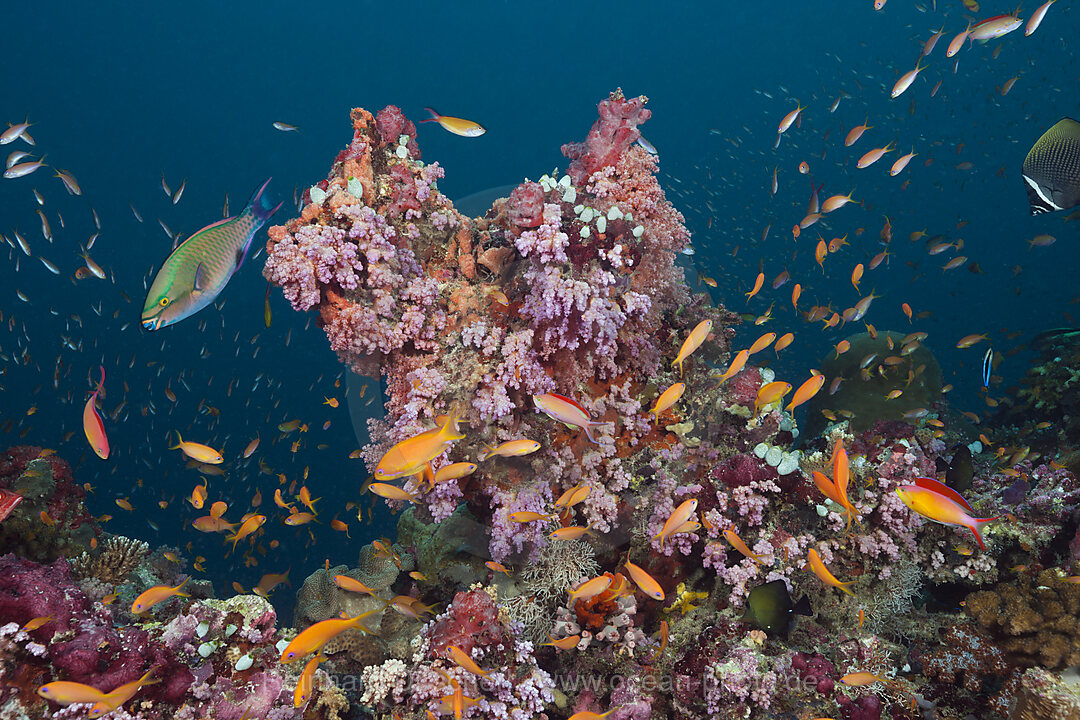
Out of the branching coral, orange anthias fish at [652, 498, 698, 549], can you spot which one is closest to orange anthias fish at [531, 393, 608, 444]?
orange anthias fish at [652, 498, 698, 549]

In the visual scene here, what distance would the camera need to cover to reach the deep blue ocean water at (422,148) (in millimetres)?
40500

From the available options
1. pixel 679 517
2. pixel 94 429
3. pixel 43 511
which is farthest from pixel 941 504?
pixel 43 511

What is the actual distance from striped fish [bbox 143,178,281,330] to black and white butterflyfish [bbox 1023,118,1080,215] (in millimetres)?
4733

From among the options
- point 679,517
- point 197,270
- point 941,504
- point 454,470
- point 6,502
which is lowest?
point 6,502

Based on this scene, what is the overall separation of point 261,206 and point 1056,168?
16.1 ft

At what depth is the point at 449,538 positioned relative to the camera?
183 inches

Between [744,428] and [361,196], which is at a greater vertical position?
[361,196]

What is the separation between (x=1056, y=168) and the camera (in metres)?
3.17

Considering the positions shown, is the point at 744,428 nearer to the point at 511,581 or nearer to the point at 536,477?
the point at 536,477

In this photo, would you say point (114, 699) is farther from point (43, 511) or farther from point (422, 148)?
point (422, 148)

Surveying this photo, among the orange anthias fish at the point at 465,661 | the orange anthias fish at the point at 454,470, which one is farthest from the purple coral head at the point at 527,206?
the orange anthias fish at the point at 465,661

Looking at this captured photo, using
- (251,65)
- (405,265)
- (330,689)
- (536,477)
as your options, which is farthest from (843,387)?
(251,65)

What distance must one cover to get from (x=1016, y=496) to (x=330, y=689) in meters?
5.98

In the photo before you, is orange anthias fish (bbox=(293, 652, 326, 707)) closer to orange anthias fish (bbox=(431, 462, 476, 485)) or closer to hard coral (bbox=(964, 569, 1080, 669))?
orange anthias fish (bbox=(431, 462, 476, 485))
